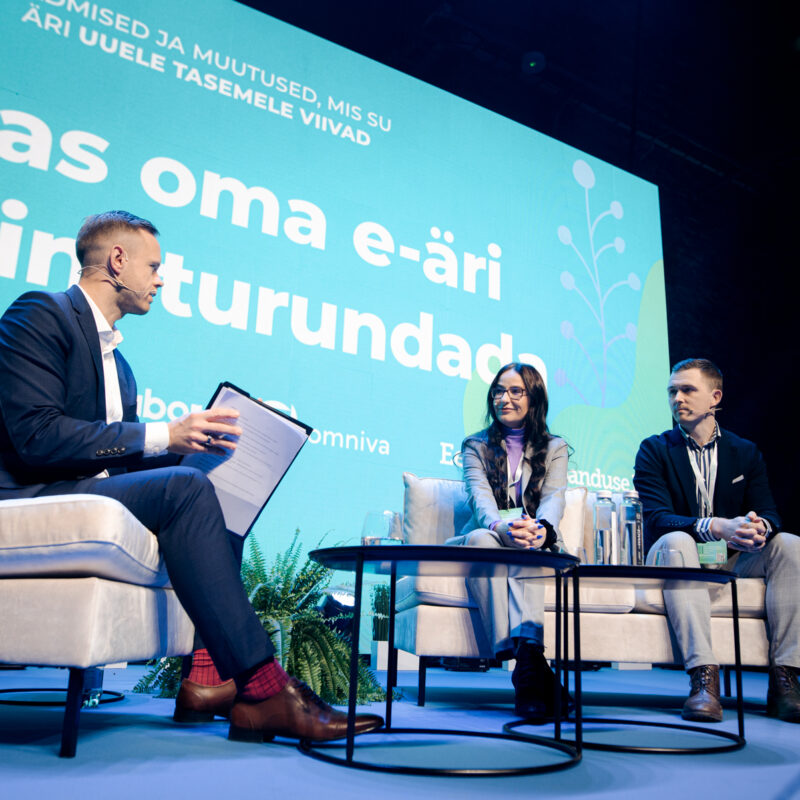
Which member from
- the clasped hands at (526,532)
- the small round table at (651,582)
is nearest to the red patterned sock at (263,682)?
the small round table at (651,582)

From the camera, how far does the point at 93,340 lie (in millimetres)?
1719

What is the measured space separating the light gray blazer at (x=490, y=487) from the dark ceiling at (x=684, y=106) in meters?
3.02

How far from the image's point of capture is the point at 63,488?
1.56 m

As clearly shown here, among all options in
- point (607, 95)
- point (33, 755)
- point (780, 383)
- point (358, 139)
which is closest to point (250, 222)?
point (358, 139)

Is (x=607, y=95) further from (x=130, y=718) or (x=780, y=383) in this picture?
(x=130, y=718)

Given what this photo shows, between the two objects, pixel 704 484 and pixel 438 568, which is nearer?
pixel 438 568

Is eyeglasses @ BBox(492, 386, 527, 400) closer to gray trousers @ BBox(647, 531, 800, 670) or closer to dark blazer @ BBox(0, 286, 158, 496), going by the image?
gray trousers @ BBox(647, 531, 800, 670)

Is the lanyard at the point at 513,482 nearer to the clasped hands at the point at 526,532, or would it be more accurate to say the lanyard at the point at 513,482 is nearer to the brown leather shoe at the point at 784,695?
the clasped hands at the point at 526,532

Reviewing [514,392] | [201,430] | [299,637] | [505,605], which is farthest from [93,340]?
[514,392]

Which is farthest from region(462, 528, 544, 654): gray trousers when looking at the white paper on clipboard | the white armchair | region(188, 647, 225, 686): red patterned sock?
the white armchair

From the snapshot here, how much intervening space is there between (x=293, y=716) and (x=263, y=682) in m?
0.09

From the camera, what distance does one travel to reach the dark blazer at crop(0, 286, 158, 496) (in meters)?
1.51

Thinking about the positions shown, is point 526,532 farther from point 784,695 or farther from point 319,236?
point 319,236

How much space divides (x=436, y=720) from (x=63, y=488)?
45.5 inches
